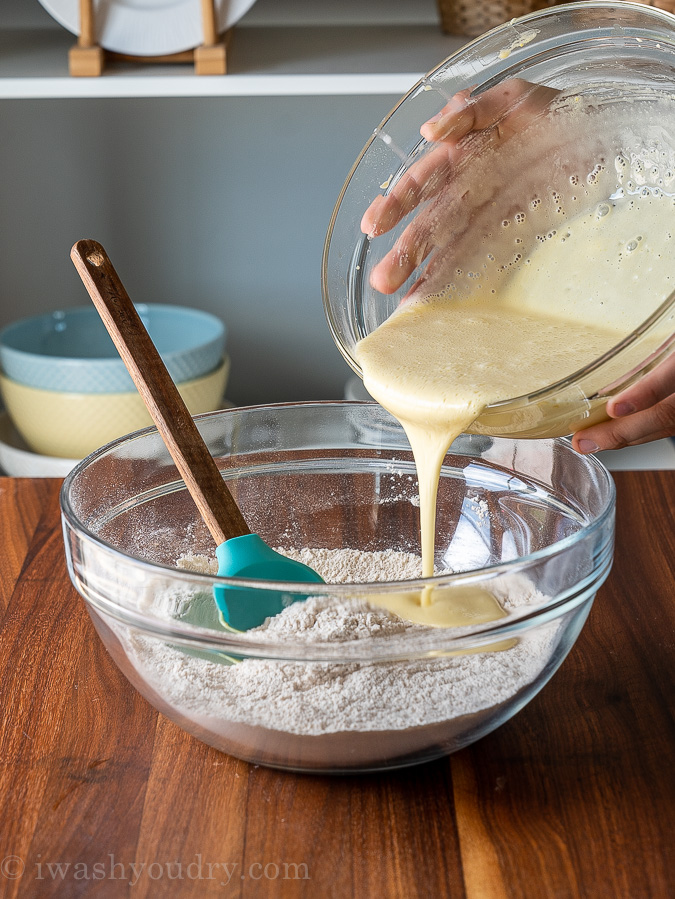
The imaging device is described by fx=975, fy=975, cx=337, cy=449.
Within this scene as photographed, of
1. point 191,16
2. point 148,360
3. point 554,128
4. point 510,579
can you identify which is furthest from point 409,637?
point 191,16

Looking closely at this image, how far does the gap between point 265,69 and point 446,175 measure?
78cm

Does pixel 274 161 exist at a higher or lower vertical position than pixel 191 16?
lower

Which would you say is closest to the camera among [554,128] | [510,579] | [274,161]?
[510,579]

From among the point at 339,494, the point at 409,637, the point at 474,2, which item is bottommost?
the point at 339,494

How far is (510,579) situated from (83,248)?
406 millimetres

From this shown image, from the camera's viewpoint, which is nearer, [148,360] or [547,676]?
[547,676]

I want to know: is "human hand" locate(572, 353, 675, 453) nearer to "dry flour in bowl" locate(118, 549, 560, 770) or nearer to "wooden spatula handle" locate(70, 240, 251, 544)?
"dry flour in bowl" locate(118, 549, 560, 770)

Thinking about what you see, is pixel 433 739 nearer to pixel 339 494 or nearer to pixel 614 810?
pixel 614 810

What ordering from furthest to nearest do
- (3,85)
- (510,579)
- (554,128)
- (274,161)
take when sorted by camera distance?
(274,161) < (3,85) < (554,128) < (510,579)

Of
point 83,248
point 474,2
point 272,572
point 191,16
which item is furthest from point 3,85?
point 272,572

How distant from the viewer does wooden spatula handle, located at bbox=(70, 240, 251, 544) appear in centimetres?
70

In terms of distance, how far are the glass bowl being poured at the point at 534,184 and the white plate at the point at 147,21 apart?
0.79 m

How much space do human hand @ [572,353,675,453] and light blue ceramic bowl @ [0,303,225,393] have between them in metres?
0.94

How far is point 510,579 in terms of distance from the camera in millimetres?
527
